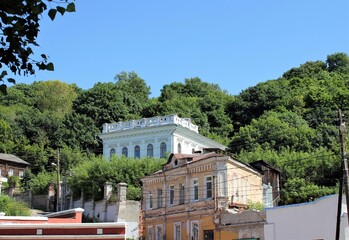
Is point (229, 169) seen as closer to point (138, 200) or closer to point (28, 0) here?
point (138, 200)

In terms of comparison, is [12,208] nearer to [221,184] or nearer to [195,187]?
[195,187]

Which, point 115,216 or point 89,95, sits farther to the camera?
point 89,95

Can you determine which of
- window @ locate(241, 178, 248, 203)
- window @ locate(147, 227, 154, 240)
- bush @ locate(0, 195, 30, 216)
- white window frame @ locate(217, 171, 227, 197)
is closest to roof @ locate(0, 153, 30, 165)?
bush @ locate(0, 195, 30, 216)

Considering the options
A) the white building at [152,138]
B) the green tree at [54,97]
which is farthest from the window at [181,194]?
the green tree at [54,97]

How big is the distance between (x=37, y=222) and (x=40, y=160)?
140ft

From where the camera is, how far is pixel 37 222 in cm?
2964

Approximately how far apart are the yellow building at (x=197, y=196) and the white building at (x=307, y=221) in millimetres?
3665

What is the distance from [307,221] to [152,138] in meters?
32.3

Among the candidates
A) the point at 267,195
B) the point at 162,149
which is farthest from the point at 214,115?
the point at 267,195

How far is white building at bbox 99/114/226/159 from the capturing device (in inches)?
2314

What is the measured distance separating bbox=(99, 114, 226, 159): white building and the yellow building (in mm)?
14551

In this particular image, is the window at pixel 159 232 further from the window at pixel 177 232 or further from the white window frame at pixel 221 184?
the white window frame at pixel 221 184

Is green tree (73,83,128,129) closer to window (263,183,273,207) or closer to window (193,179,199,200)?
window (263,183,273,207)

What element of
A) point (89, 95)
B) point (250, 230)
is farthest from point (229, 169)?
point (89, 95)
